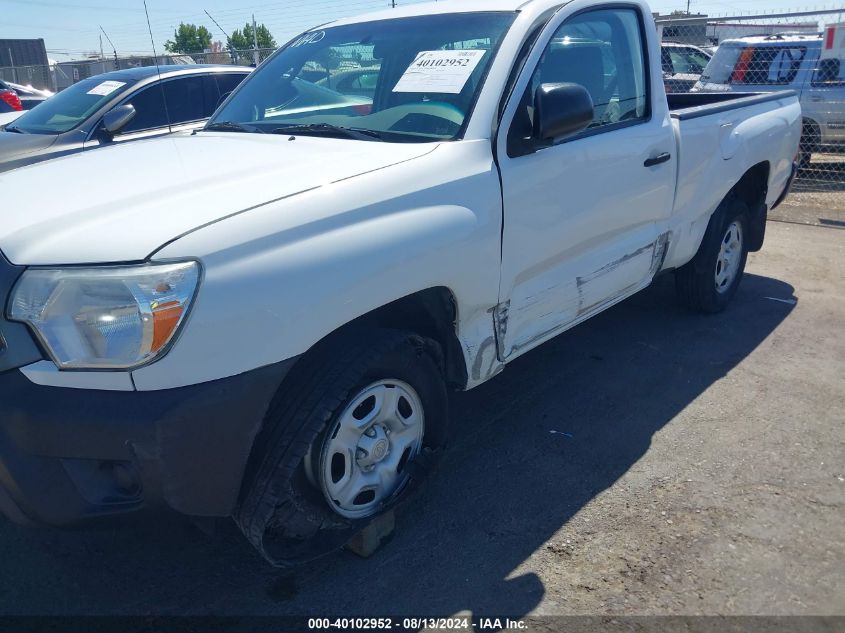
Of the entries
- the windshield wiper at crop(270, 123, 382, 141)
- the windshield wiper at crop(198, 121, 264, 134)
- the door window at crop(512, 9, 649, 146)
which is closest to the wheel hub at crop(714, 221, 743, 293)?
the door window at crop(512, 9, 649, 146)

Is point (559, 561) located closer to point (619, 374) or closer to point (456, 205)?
point (456, 205)

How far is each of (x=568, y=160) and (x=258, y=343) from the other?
5.70ft

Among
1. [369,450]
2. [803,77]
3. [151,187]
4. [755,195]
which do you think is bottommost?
[369,450]

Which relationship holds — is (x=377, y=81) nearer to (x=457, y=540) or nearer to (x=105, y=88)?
(x=457, y=540)

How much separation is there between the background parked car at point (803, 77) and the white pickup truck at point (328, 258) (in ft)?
23.3

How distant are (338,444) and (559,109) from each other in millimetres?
1536

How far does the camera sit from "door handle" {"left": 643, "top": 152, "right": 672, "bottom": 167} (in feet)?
12.6

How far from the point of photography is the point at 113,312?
2.08m

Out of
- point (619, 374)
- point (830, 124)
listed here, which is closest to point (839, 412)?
point (619, 374)

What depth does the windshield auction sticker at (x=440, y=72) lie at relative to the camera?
123 inches

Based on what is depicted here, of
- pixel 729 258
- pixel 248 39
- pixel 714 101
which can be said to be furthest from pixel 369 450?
pixel 248 39

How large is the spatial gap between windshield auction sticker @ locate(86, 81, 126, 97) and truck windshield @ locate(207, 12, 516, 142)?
12.2 feet

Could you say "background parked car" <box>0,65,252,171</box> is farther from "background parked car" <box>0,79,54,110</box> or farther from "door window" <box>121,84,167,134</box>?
"background parked car" <box>0,79,54,110</box>

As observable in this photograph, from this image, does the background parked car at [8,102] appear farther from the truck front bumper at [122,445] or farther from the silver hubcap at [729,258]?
the truck front bumper at [122,445]
